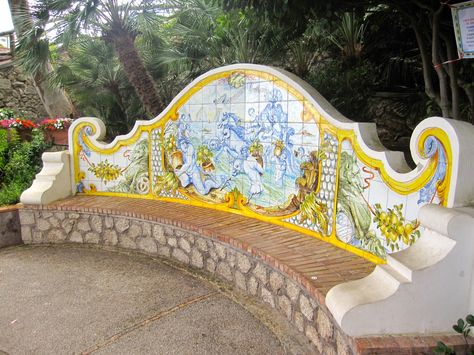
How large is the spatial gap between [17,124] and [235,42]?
4.18 meters

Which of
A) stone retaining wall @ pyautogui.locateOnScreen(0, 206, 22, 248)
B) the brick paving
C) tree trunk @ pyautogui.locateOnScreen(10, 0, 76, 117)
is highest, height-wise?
tree trunk @ pyautogui.locateOnScreen(10, 0, 76, 117)

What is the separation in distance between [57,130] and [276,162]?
4.85 m

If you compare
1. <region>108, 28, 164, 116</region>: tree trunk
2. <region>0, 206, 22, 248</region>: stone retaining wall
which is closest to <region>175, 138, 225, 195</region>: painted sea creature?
<region>0, 206, 22, 248</region>: stone retaining wall

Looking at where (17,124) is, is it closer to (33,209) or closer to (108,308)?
(33,209)

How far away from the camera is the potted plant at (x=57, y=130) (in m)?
7.23

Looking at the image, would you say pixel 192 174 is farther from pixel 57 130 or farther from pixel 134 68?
pixel 57 130

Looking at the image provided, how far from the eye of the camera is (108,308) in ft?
11.9

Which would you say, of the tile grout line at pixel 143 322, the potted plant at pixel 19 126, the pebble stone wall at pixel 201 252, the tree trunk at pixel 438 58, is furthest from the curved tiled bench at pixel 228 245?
the potted plant at pixel 19 126

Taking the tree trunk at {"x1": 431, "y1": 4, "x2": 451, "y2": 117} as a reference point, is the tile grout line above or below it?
below

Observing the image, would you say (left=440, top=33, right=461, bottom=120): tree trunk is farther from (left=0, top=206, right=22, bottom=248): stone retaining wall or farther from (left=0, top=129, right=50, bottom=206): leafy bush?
(left=0, top=129, right=50, bottom=206): leafy bush

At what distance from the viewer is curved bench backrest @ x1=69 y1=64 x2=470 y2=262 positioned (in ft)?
9.28

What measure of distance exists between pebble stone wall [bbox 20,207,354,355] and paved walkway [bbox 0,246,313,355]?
14 centimetres

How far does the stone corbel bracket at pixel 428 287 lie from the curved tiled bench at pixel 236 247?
95 millimetres

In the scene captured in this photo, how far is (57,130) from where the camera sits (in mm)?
7254
